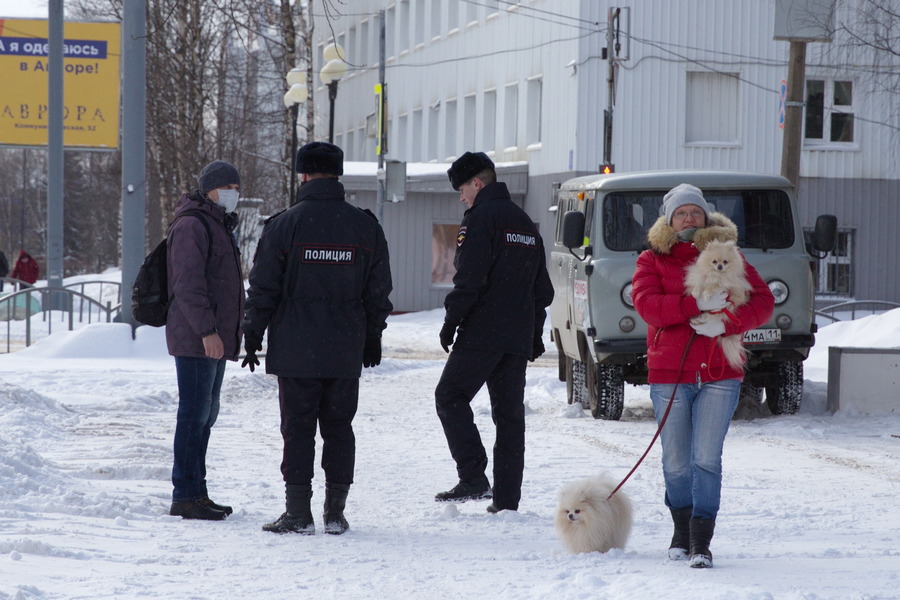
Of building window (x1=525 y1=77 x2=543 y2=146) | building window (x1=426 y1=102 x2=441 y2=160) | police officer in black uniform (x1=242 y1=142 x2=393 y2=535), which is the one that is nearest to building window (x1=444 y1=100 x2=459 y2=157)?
building window (x1=426 y1=102 x2=441 y2=160)

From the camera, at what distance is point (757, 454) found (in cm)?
1054

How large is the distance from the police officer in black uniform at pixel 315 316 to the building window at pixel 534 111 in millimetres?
27765

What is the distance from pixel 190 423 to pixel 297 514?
862 mm

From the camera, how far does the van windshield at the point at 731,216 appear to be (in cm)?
1291

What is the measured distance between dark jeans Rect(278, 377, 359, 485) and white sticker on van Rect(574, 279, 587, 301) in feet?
20.3

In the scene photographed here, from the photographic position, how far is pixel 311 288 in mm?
6840

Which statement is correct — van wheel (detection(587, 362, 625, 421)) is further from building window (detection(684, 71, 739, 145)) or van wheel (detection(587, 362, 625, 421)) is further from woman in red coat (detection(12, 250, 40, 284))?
woman in red coat (detection(12, 250, 40, 284))

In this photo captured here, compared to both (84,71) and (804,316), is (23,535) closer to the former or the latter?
(804,316)

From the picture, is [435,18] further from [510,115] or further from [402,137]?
[510,115]

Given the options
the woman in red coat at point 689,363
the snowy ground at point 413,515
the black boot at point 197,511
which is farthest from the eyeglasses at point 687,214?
the black boot at point 197,511

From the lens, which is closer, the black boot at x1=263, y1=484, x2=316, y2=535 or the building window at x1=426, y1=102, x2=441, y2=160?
the black boot at x1=263, y1=484, x2=316, y2=535

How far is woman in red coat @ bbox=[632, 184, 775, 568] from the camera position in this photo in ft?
19.6

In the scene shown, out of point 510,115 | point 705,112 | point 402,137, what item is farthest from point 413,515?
point 402,137

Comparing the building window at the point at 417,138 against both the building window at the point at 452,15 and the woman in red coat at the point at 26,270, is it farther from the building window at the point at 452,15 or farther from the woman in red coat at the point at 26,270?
the woman in red coat at the point at 26,270
